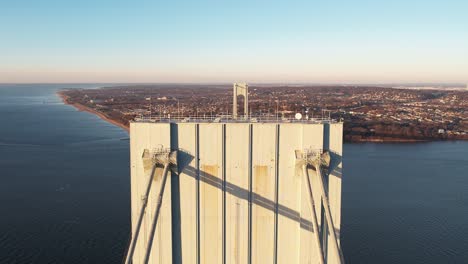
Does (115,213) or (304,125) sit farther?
(115,213)

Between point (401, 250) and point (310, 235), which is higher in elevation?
point (310, 235)

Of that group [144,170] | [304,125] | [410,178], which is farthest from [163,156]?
[410,178]

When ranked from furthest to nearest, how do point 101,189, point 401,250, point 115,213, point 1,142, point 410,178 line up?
point 1,142 < point 410,178 < point 101,189 < point 115,213 < point 401,250

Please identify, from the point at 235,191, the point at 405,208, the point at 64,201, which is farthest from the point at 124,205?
the point at 235,191

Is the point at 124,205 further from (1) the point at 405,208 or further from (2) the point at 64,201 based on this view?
(1) the point at 405,208

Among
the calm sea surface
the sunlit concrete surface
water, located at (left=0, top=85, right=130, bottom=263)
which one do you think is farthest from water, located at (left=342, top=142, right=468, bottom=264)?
the sunlit concrete surface

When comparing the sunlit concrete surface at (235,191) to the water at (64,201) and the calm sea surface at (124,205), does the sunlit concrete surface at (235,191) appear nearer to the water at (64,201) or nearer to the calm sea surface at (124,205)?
the water at (64,201)

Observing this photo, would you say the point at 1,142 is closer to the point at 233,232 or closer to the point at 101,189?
the point at 101,189

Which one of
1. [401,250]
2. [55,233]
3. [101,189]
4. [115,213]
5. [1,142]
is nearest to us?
[401,250]
